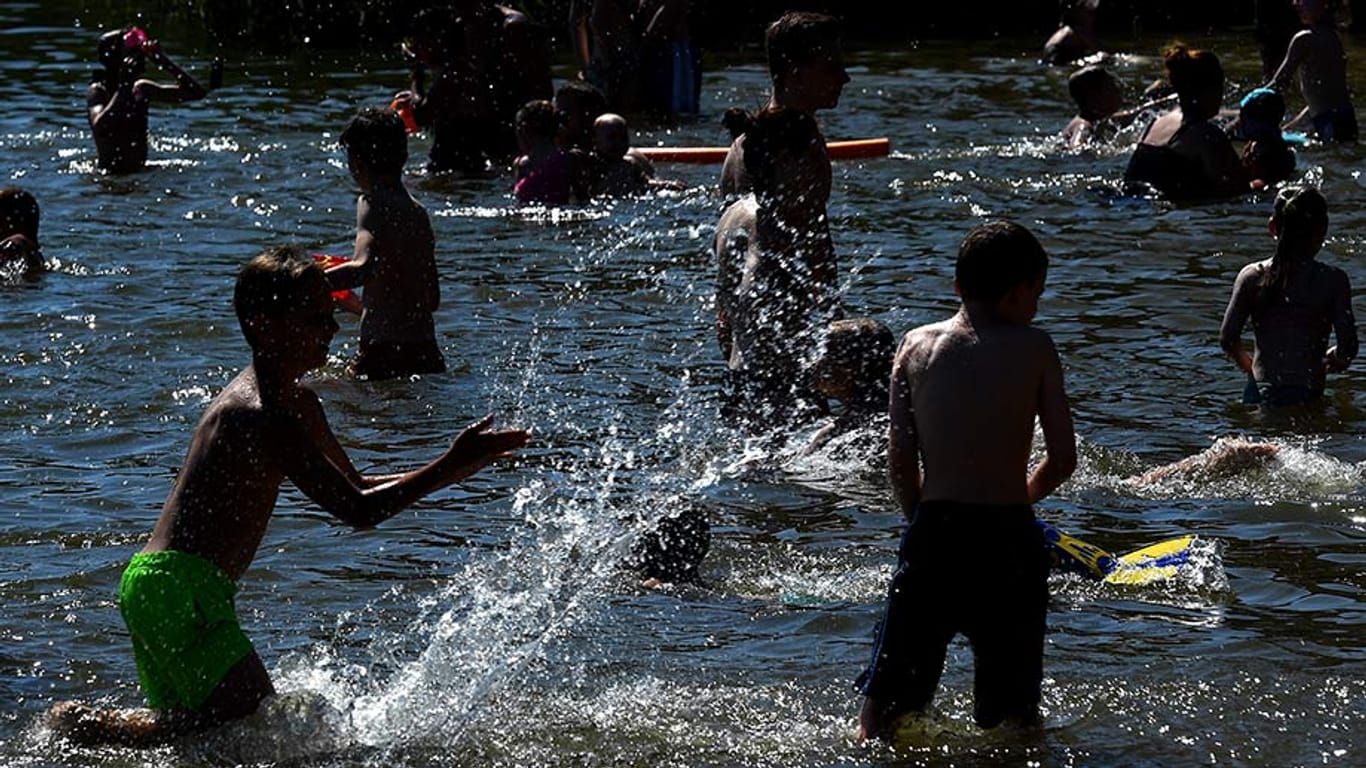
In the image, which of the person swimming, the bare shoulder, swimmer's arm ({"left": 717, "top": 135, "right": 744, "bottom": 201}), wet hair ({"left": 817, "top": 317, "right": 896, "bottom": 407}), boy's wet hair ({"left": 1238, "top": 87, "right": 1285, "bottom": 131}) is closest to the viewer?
the bare shoulder

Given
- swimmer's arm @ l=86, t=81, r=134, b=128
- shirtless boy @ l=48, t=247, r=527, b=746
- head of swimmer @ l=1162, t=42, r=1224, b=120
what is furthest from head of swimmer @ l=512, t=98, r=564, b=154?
shirtless boy @ l=48, t=247, r=527, b=746

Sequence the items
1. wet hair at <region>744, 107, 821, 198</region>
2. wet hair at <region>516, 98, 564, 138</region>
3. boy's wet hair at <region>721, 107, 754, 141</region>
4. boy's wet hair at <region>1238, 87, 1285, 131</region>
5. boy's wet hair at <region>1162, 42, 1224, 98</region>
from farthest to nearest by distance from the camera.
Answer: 1. wet hair at <region>516, 98, 564, 138</region>
2. boy's wet hair at <region>1238, 87, 1285, 131</region>
3. boy's wet hair at <region>1162, 42, 1224, 98</region>
4. boy's wet hair at <region>721, 107, 754, 141</region>
5. wet hair at <region>744, 107, 821, 198</region>

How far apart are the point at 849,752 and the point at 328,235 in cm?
1009

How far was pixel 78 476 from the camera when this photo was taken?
29.1 feet

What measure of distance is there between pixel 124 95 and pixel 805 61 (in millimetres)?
10597

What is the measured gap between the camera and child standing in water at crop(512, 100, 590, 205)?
15.6m

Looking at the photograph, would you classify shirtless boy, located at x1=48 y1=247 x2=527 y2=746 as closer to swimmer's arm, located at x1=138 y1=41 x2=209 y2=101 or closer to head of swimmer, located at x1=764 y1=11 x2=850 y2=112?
head of swimmer, located at x1=764 y1=11 x2=850 y2=112

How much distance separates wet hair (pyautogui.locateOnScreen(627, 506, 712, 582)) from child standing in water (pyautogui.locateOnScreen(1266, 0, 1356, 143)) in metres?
11.0

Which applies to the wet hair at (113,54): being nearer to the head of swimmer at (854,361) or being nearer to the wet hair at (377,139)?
the wet hair at (377,139)

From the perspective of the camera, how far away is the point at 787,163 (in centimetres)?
803

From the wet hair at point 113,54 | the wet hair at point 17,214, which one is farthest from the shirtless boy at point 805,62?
the wet hair at point 113,54

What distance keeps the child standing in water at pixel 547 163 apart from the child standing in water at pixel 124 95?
10.6 ft

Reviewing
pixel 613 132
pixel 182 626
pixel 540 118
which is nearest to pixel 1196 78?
pixel 613 132

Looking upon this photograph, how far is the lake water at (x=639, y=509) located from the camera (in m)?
5.84
